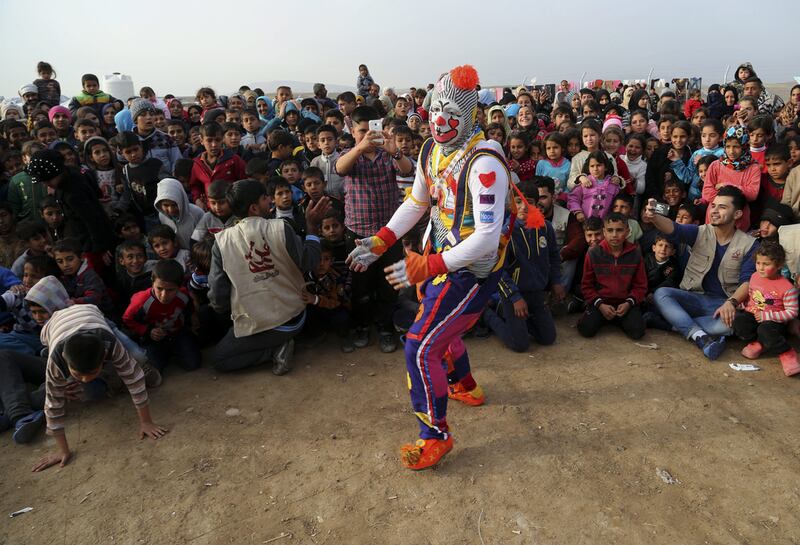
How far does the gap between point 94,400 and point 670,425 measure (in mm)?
4050

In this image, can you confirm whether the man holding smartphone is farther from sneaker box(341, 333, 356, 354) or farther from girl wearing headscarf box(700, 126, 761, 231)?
girl wearing headscarf box(700, 126, 761, 231)

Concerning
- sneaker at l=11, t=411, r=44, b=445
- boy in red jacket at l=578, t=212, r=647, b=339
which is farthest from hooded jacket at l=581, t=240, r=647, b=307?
sneaker at l=11, t=411, r=44, b=445

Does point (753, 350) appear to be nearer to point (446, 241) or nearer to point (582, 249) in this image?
point (582, 249)

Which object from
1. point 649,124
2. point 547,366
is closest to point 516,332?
point 547,366

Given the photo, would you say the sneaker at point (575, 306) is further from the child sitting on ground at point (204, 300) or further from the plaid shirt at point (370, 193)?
the child sitting on ground at point (204, 300)

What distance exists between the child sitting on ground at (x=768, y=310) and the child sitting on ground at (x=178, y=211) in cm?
488

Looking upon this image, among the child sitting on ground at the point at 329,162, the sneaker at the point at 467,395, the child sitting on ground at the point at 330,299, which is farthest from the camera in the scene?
the child sitting on ground at the point at 329,162

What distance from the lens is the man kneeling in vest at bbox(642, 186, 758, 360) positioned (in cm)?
419

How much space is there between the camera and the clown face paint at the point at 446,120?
2.65 meters

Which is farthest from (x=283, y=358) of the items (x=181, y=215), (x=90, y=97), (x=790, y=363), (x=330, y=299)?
(x=90, y=97)

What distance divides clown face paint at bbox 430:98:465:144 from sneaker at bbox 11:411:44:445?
3.25 metres

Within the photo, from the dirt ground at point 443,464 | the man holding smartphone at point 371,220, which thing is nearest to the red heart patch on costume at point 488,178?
the dirt ground at point 443,464

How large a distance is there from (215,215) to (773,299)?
4855 mm

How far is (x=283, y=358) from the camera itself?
4.05 metres
